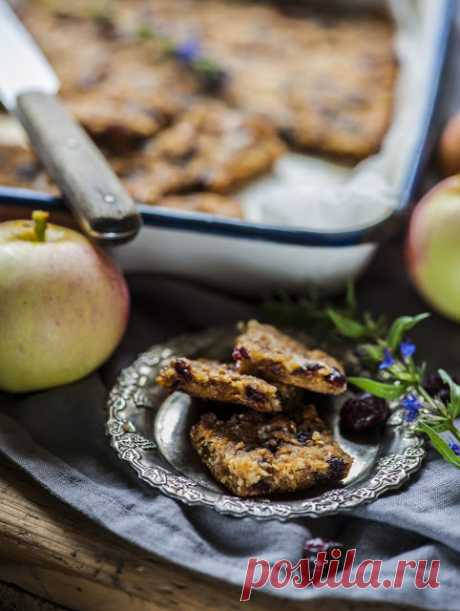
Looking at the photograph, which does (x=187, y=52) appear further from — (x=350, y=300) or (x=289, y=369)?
(x=289, y=369)

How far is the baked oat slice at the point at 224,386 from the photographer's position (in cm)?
A: 124

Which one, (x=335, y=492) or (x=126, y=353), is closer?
(x=335, y=492)

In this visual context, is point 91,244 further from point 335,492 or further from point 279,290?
point 335,492

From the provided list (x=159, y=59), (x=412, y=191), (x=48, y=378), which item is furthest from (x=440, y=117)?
(x=48, y=378)

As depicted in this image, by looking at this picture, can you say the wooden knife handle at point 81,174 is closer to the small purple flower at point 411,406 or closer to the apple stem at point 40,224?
the apple stem at point 40,224

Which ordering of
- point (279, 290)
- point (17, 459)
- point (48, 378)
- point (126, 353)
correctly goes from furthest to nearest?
point (279, 290)
point (126, 353)
point (48, 378)
point (17, 459)

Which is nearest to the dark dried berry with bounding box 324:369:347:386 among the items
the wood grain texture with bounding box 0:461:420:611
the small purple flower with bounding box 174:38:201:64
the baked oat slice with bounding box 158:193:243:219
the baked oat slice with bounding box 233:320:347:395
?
the baked oat slice with bounding box 233:320:347:395

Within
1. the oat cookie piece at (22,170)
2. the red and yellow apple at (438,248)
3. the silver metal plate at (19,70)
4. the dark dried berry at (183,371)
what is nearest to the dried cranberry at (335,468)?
the dark dried berry at (183,371)

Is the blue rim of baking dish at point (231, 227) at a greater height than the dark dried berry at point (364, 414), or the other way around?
the blue rim of baking dish at point (231, 227)

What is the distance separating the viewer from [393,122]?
6.61ft

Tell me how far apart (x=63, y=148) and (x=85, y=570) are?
2.46 feet

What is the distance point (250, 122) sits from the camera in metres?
1.89

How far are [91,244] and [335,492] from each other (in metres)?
0.61

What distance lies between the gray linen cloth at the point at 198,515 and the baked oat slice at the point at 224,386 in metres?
0.16
